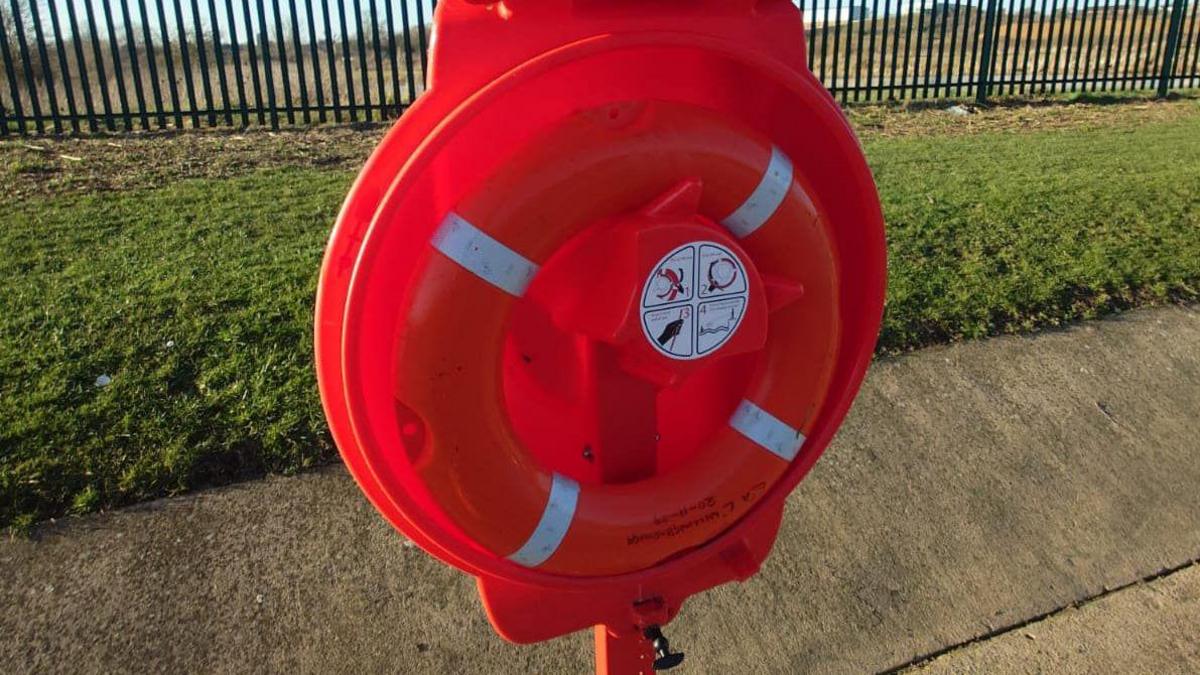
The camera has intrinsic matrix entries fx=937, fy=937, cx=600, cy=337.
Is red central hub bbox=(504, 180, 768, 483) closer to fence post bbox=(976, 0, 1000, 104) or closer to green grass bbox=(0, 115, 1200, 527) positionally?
green grass bbox=(0, 115, 1200, 527)

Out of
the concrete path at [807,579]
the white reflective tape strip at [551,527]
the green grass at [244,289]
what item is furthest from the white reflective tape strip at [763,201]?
the green grass at [244,289]

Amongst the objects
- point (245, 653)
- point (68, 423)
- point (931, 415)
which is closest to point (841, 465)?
point (931, 415)

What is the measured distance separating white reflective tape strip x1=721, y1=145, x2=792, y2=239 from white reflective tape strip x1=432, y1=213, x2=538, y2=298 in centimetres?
34

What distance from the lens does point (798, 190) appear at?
4.67 feet

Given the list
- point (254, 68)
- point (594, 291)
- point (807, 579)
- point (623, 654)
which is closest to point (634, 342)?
point (594, 291)

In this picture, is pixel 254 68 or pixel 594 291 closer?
pixel 594 291

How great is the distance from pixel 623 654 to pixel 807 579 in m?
1.12

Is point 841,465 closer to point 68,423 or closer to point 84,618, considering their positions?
point 84,618

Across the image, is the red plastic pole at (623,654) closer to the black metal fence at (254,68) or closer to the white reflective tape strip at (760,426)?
the white reflective tape strip at (760,426)

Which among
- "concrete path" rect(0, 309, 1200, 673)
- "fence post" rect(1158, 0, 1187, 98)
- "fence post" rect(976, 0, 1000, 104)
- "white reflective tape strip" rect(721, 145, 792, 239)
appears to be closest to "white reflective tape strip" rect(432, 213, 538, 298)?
"white reflective tape strip" rect(721, 145, 792, 239)

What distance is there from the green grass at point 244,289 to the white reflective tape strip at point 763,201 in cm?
213

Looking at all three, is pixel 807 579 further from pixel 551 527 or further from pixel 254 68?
pixel 254 68

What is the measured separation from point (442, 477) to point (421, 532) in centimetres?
9

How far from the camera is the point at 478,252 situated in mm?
1223
